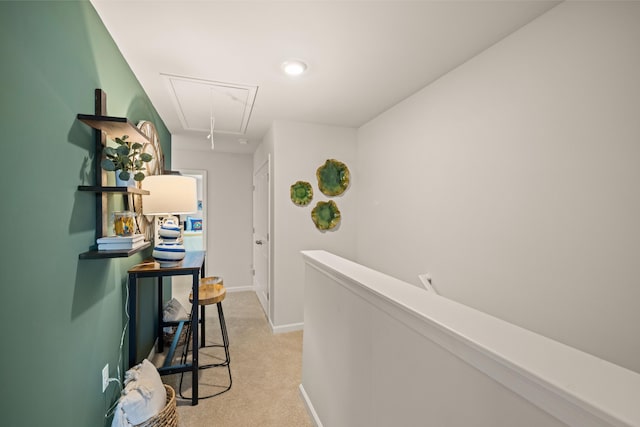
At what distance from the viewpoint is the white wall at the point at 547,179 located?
1.25m

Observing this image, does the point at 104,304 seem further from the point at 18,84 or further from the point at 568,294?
the point at 568,294

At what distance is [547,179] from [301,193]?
2285mm

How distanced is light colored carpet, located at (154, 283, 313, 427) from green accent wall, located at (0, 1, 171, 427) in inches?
26.4

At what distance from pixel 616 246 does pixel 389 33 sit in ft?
5.13

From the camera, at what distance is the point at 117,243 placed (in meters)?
1.46

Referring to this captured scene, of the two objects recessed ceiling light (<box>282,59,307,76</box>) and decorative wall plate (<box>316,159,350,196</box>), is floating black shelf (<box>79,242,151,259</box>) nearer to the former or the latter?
recessed ceiling light (<box>282,59,307,76</box>)

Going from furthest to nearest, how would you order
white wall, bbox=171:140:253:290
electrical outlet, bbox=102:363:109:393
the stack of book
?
1. white wall, bbox=171:140:253:290
2. electrical outlet, bbox=102:363:109:393
3. the stack of book

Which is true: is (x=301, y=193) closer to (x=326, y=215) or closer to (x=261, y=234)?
(x=326, y=215)

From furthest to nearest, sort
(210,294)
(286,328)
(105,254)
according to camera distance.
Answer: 1. (286,328)
2. (210,294)
3. (105,254)

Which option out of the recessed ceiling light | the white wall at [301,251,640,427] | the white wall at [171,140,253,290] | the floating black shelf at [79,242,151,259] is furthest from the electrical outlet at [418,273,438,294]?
the white wall at [171,140,253,290]

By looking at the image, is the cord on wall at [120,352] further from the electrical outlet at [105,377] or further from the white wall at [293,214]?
the white wall at [293,214]

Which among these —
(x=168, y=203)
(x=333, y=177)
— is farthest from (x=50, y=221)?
(x=333, y=177)

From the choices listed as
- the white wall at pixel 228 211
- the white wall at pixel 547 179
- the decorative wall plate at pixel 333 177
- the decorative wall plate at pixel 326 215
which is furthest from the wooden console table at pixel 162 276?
the white wall at pixel 228 211

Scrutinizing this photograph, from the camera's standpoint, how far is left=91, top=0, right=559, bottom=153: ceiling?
4.92ft
